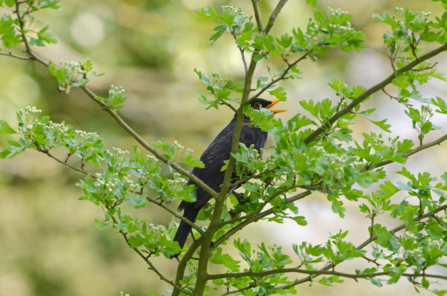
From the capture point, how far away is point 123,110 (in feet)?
22.4

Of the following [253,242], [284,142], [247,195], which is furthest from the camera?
[253,242]

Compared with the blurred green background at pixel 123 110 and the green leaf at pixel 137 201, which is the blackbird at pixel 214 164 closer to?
the green leaf at pixel 137 201

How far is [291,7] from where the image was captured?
605cm

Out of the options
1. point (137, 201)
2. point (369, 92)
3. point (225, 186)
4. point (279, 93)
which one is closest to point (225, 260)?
point (225, 186)

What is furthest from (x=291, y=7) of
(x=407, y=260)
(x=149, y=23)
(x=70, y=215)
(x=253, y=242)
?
(x=407, y=260)

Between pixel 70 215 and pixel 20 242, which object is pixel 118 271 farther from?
pixel 20 242

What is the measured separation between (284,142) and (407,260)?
526 mm

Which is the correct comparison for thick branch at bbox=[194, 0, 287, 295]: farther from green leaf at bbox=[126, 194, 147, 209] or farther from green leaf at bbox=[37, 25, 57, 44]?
green leaf at bbox=[37, 25, 57, 44]

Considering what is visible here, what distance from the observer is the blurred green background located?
589 centimetres

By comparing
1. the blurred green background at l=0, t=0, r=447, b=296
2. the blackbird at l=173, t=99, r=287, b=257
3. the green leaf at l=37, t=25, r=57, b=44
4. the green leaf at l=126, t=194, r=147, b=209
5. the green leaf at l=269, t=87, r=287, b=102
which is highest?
the blurred green background at l=0, t=0, r=447, b=296

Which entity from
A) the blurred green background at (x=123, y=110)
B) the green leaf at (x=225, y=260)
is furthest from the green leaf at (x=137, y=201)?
the blurred green background at (x=123, y=110)

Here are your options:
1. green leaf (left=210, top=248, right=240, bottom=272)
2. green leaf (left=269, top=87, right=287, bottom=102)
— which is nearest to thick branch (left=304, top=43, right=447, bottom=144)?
Result: green leaf (left=269, top=87, right=287, bottom=102)

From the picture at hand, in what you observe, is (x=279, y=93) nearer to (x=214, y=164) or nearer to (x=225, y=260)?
(x=225, y=260)

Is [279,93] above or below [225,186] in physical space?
above
